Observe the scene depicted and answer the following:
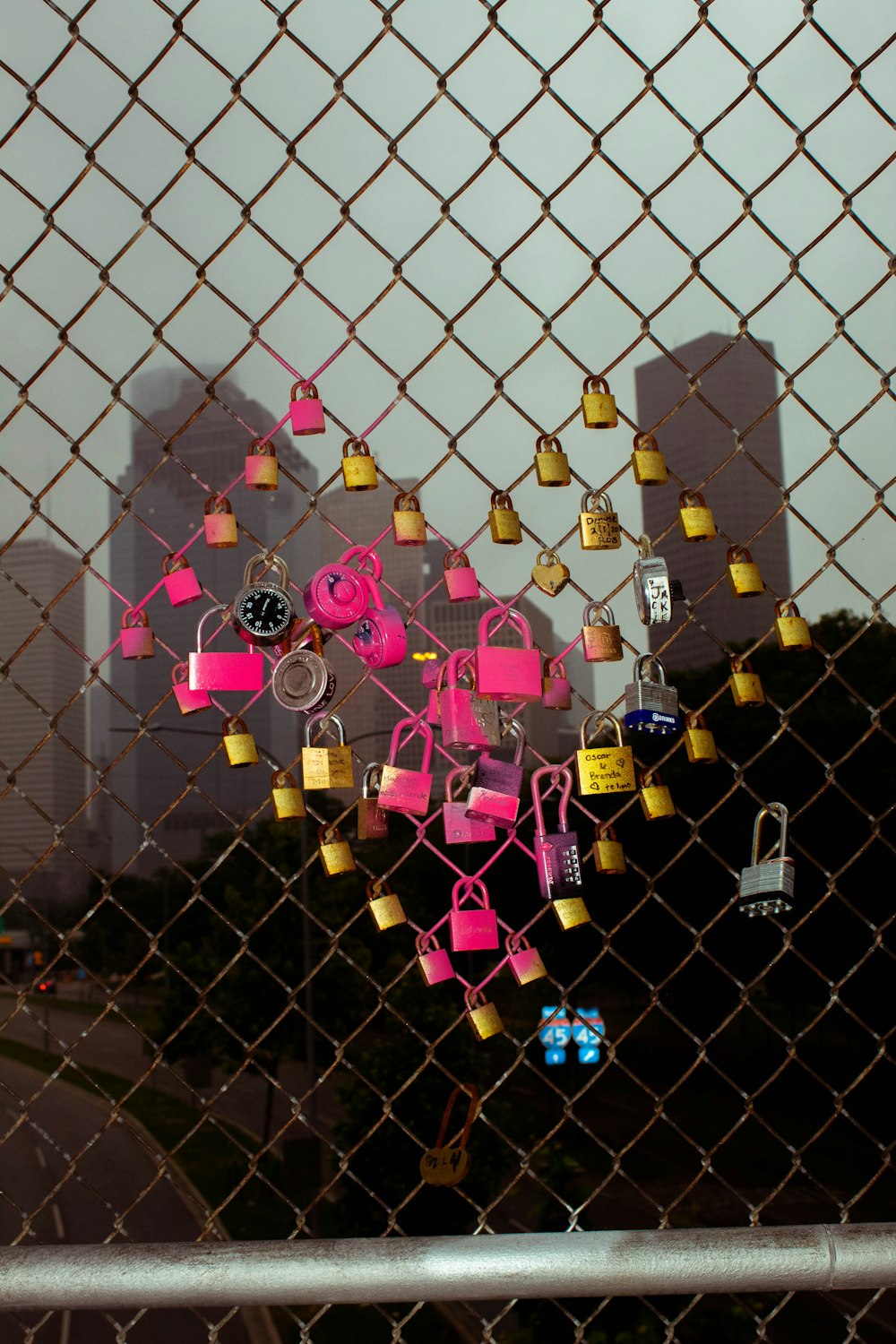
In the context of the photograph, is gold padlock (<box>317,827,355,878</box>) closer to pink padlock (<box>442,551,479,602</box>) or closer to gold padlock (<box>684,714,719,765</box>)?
pink padlock (<box>442,551,479,602</box>)

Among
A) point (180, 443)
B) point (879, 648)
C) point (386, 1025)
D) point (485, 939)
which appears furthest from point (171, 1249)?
point (386, 1025)

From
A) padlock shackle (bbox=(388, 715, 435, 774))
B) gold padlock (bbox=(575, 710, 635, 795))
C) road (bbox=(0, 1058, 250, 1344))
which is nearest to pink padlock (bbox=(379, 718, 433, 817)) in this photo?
padlock shackle (bbox=(388, 715, 435, 774))

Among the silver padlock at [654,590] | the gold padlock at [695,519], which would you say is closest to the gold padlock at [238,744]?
the silver padlock at [654,590]

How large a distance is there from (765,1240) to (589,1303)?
8690 millimetres

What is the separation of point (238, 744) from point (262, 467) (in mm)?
392

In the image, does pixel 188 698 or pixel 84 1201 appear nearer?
pixel 188 698

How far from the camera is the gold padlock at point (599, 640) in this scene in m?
1.75

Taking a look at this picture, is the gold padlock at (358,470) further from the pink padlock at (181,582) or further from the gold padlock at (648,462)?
the gold padlock at (648,462)

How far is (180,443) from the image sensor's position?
1.81m

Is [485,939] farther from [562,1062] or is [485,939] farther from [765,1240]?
[562,1062]

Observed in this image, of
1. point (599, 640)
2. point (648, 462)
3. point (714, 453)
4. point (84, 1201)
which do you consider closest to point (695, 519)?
point (648, 462)

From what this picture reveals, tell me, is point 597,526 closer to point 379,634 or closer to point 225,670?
point 379,634

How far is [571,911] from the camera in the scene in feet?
5.56

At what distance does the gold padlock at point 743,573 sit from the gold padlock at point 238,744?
2.46 ft
